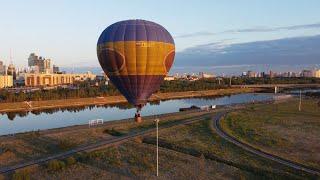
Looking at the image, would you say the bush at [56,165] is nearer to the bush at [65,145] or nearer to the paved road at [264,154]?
the bush at [65,145]

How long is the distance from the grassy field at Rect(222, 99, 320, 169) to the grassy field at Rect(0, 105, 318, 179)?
8.17ft

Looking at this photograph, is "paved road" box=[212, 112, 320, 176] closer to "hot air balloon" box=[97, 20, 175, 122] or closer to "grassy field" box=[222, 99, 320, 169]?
"grassy field" box=[222, 99, 320, 169]

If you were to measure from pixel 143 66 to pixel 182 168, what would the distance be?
502 inches

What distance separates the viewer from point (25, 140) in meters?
37.3

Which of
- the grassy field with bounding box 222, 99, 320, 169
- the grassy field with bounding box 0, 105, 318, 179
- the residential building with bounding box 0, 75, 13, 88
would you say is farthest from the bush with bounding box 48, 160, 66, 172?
the residential building with bounding box 0, 75, 13, 88

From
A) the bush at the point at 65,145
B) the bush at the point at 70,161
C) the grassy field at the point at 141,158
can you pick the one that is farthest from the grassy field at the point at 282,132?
the bush at the point at 65,145

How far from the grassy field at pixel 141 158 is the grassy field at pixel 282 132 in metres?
2.49

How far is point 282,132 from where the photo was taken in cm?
4119

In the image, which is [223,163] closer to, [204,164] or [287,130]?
[204,164]

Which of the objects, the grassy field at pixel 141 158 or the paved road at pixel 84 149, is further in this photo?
the paved road at pixel 84 149

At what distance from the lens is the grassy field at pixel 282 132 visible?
31.8 metres

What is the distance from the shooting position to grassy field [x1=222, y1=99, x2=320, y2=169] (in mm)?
31781

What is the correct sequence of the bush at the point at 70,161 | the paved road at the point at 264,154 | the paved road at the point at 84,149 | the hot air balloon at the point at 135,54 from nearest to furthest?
the paved road at the point at 264,154 → the paved road at the point at 84,149 → the bush at the point at 70,161 → the hot air balloon at the point at 135,54

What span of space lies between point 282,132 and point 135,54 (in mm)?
15721
